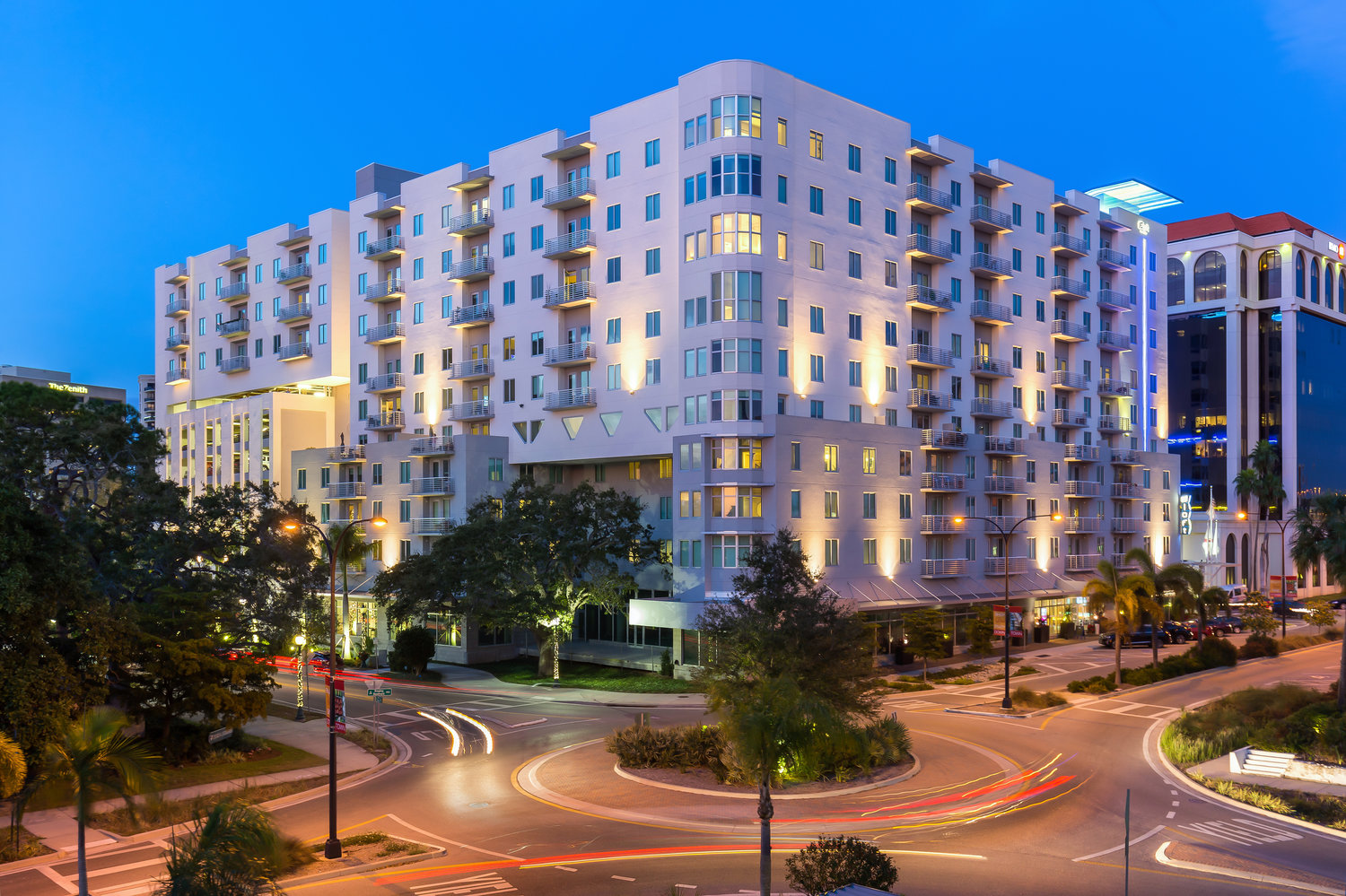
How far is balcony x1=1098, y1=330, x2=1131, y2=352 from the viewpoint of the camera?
83.2 meters

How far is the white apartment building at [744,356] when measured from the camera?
57000 mm

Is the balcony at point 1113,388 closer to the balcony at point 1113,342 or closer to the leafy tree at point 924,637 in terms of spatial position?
the balcony at point 1113,342

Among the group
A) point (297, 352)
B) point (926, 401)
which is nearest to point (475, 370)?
point (297, 352)

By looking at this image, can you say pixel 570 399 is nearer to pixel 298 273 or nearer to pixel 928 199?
pixel 928 199

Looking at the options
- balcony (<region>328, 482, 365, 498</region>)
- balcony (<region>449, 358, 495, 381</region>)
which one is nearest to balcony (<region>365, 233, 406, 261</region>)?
balcony (<region>449, 358, 495, 381</region>)

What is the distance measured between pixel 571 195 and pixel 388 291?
798 inches

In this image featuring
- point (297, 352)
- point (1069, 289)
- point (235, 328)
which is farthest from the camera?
point (235, 328)

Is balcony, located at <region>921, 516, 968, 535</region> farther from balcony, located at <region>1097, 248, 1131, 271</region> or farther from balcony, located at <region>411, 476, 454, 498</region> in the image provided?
balcony, located at <region>1097, 248, 1131, 271</region>

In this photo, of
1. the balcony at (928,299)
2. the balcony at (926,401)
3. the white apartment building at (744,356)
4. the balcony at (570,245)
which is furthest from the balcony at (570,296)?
the balcony at (926,401)

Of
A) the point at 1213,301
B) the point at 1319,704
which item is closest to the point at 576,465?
the point at 1319,704

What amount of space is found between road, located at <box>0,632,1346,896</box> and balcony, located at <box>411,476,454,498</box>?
2944 cm

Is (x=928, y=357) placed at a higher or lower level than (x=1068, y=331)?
lower

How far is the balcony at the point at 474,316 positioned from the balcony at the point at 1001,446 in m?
35.5

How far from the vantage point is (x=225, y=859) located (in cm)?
1454
